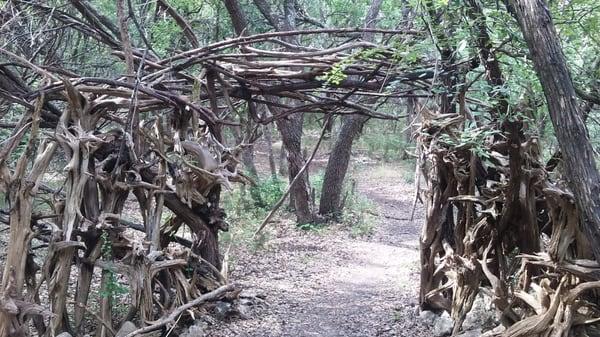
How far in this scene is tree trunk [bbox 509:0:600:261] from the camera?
2.76m

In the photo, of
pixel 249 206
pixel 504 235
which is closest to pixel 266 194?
pixel 249 206

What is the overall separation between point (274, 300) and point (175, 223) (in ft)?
5.18

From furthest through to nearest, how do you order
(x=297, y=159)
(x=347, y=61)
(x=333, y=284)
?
(x=297, y=159) < (x=333, y=284) < (x=347, y=61)

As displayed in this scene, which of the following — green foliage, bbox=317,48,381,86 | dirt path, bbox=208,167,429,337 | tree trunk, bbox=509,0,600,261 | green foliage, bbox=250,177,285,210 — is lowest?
dirt path, bbox=208,167,429,337

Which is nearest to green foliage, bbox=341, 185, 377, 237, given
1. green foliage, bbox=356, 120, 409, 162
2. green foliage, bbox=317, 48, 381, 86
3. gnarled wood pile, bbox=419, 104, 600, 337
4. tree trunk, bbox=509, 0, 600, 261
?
gnarled wood pile, bbox=419, 104, 600, 337

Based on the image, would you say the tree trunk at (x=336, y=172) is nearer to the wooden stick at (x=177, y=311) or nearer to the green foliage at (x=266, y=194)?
the green foliage at (x=266, y=194)

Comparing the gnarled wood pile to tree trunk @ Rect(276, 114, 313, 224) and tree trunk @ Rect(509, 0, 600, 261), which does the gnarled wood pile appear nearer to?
tree trunk @ Rect(509, 0, 600, 261)

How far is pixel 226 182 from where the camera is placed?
18.3 ft

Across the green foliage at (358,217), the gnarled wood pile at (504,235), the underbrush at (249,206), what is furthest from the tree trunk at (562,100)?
the green foliage at (358,217)

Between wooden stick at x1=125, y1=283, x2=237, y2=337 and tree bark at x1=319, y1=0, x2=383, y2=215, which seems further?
tree bark at x1=319, y1=0, x2=383, y2=215

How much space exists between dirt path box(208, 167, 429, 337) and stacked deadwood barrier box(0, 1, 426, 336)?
3.13 ft

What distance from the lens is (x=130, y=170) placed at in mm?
4941

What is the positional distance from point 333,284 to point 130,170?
3.79 meters

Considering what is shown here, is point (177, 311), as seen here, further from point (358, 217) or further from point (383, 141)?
point (383, 141)
